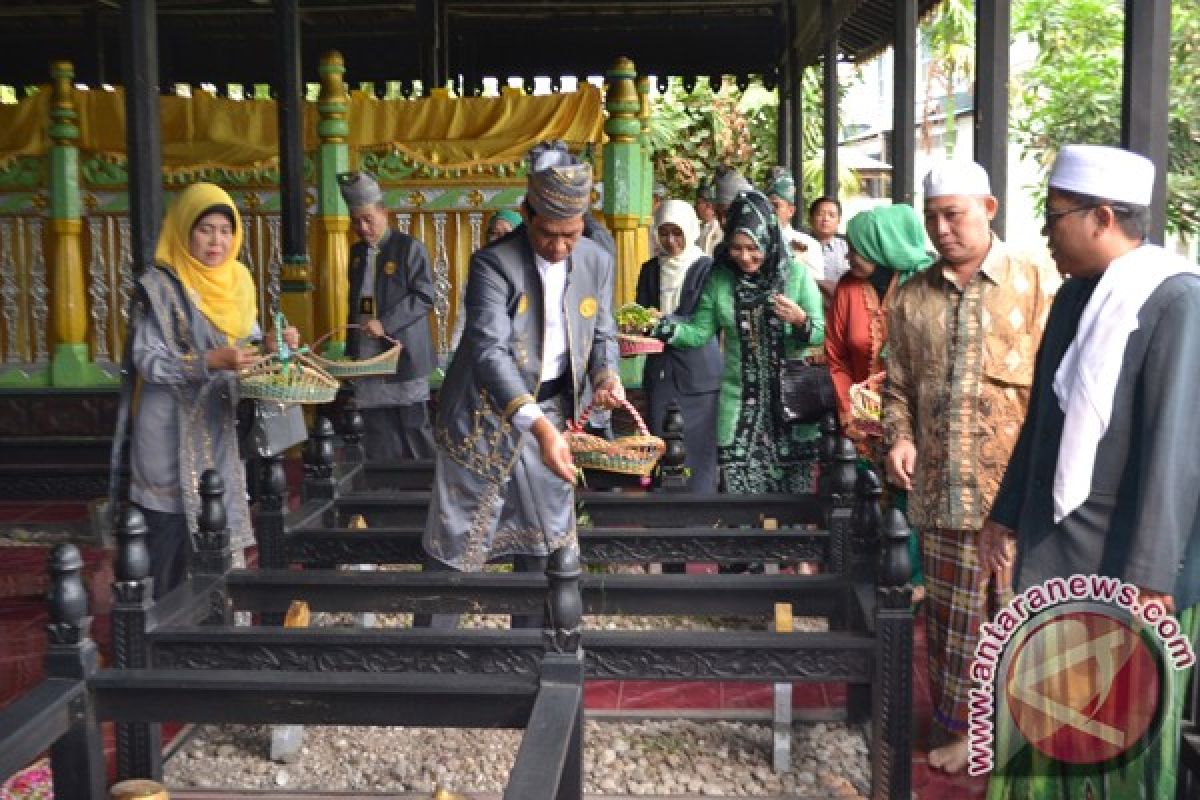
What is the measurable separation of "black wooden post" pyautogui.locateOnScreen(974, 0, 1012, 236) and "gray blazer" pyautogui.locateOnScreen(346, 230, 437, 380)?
9.34 ft

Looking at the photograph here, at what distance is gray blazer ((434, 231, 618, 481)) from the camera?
4.04 m

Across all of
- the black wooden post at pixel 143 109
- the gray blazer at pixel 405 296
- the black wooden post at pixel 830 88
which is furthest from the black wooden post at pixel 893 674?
the black wooden post at pixel 830 88

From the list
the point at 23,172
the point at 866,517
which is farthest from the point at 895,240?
the point at 23,172

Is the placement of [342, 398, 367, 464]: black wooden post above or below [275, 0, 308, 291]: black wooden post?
below

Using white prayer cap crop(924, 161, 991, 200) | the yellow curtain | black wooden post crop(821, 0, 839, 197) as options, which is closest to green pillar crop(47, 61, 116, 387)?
the yellow curtain

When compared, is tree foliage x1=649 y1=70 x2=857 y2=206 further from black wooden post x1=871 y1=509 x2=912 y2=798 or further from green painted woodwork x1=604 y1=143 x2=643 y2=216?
black wooden post x1=871 y1=509 x2=912 y2=798

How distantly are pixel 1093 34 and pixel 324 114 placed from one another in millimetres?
11448

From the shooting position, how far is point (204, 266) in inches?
191

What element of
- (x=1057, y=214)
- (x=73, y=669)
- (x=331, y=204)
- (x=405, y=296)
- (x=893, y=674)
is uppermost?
(x=331, y=204)

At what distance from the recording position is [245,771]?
416cm

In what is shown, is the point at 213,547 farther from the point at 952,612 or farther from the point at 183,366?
the point at 952,612

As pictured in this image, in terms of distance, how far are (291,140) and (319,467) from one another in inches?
150

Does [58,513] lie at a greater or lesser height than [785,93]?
lesser

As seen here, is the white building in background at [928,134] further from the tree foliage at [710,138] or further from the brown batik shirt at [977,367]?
the brown batik shirt at [977,367]
